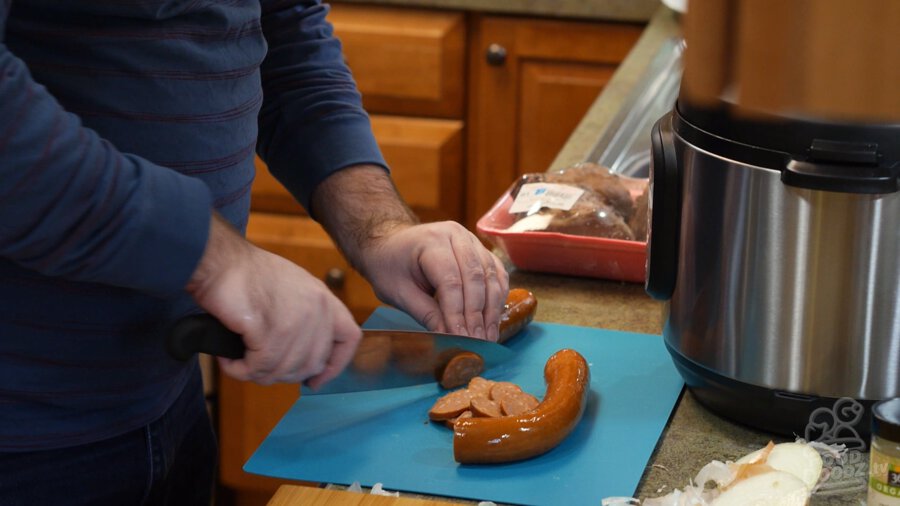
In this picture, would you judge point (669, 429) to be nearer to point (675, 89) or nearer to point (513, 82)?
point (675, 89)

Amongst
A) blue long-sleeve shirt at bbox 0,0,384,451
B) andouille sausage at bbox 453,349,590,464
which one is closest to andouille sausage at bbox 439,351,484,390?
andouille sausage at bbox 453,349,590,464

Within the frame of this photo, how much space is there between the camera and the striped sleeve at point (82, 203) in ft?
2.30

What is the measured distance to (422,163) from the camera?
2600 millimetres

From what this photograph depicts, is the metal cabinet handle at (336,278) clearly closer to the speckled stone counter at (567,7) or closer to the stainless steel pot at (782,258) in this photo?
the speckled stone counter at (567,7)

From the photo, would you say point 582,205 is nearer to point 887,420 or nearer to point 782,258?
point 782,258

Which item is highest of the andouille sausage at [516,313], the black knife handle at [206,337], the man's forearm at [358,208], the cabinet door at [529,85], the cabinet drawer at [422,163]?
the black knife handle at [206,337]

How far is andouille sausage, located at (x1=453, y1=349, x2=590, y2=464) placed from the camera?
878mm

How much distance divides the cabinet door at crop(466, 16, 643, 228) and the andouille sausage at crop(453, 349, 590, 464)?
5.49 feet

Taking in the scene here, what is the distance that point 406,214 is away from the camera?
116cm

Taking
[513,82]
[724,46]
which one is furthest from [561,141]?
[724,46]

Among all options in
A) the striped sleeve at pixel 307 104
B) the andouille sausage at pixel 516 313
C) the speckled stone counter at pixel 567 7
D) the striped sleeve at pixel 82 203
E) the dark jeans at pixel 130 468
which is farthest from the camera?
the speckled stone counter at pixel 567 7

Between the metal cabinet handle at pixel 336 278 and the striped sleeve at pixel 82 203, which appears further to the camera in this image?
the metal cabinet handle at pixel 336 278

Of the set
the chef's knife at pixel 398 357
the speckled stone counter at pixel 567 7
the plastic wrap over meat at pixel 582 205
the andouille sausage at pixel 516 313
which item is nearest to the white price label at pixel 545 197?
the plastic wrap over meat at pixel 582 205

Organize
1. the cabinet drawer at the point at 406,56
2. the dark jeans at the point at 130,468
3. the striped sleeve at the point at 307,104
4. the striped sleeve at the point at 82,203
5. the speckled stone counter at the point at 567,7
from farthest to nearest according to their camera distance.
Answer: the cabinet drawer at the point at 406,56
the speckled stone counter at the point at 567,7
the striped sleeve at the point at 307,104
the dark jeans at the point at 130,468
the striped sleeve at the point at 82,203
